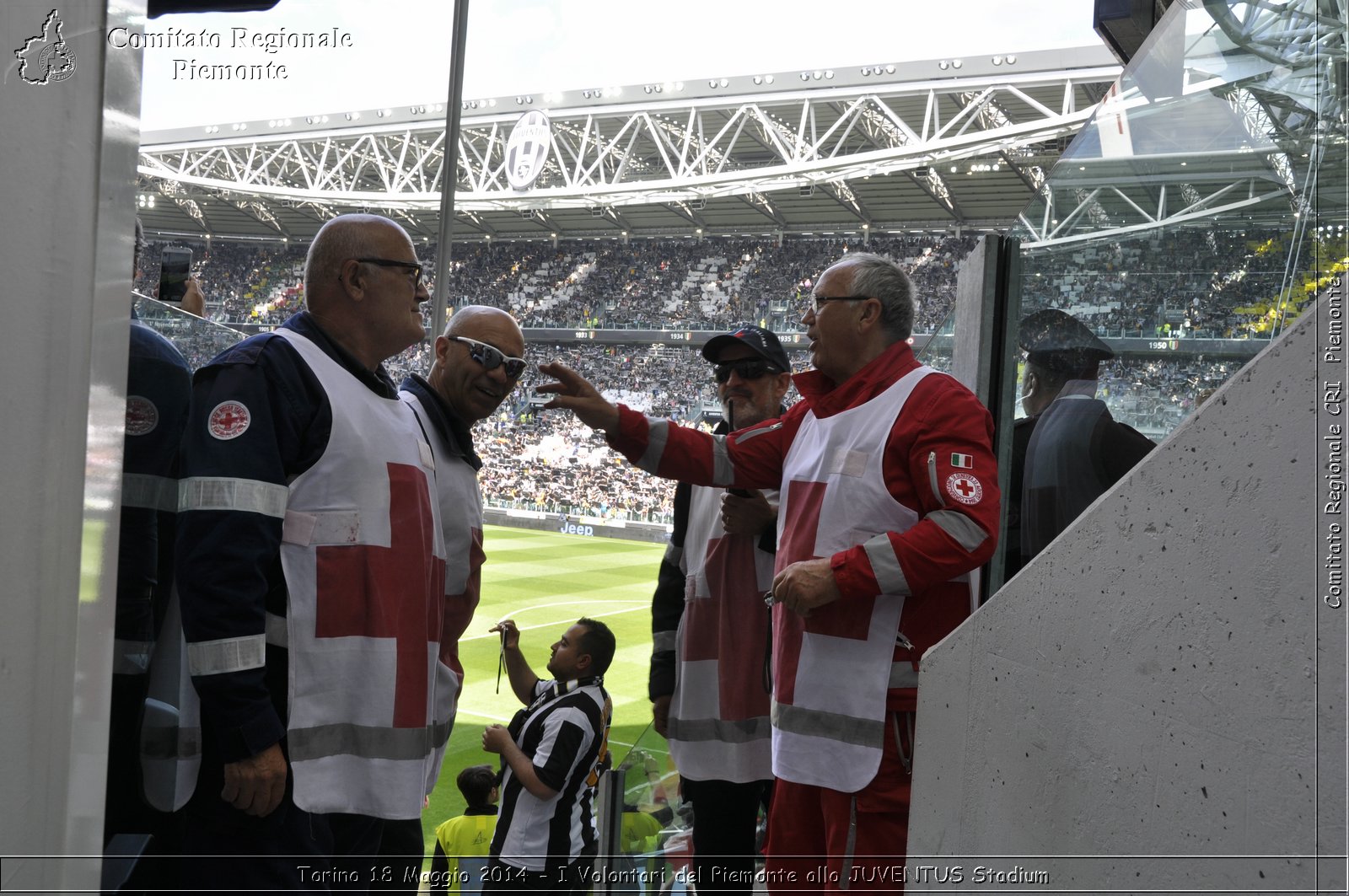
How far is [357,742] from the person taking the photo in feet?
5.15

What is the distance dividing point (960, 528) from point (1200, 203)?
609 millimetres

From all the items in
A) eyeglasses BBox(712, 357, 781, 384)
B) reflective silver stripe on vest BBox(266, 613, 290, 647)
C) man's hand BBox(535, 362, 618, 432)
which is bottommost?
reflective silver stripe on vest BBox(266, 613, 290, 647)

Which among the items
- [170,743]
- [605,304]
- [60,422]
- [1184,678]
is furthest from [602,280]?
[60,422]

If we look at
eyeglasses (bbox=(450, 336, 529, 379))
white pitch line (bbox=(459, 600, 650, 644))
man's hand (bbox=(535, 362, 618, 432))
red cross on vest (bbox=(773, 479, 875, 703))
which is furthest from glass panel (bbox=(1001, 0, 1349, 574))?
white pitch line (bbox=(459, 600, 650, 644))

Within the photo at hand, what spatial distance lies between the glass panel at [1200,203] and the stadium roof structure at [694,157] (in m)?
17.3

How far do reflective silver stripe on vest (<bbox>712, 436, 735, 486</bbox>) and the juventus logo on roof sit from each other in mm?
23579

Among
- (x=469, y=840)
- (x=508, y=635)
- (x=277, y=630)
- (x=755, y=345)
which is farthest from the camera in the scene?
(x=469, y=840)

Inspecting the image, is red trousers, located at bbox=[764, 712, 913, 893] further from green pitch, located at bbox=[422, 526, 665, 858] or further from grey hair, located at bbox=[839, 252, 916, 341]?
green pitch, located at bbox=[422, 526, 665, 858]

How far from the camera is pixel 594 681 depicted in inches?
122

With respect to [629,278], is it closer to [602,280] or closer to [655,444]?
[602,280]

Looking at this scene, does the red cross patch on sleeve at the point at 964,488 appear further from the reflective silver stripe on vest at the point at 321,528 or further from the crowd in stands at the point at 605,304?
the crowd in stands at the point at 605,304

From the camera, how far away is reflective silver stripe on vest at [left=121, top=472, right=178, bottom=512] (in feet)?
5.06

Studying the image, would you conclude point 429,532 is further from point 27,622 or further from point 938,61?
point 938,61

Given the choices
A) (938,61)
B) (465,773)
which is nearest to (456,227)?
(938,61)
